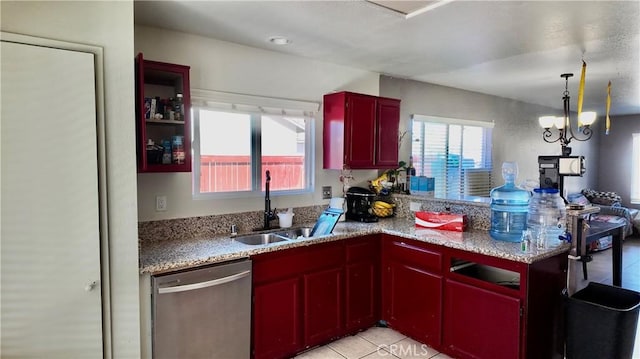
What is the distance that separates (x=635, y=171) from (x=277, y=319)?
8.83 metres

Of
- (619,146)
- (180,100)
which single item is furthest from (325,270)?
(619,146)

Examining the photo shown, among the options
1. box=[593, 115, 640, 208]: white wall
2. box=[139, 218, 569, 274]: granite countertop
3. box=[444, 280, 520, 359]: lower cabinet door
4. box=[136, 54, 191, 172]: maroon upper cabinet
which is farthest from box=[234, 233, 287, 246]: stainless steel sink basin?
box=[593, 115, 640, 208]: white wall

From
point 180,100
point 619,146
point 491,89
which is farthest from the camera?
point 619,146

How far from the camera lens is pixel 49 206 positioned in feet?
5.93

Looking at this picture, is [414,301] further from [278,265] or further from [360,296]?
[278,265]

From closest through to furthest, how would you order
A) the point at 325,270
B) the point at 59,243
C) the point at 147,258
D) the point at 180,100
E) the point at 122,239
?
1. the point at 59,243
2. the point at 122,239
3. the point at 147,258
4. the point at 180,100
5. the point at 325,270

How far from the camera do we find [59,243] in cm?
184

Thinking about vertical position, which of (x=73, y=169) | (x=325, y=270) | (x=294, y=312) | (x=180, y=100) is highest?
(x=180, y=100)

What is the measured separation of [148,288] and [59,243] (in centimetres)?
52

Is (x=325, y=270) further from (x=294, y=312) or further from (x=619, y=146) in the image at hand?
(x=619, y=146)

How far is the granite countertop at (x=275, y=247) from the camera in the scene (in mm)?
2254

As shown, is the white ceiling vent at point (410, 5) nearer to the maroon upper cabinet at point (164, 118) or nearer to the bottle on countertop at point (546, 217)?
the maroon upper cabinet at point (164, 118)

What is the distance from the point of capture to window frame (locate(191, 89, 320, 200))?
2.93m

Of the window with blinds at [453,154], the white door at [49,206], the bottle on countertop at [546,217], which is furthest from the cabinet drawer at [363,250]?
the white door at [49,206]
